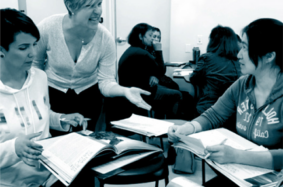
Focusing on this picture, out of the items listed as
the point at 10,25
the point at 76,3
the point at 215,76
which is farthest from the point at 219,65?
the point at 10,25

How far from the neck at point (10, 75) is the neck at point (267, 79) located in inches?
39.4

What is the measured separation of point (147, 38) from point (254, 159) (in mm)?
2641

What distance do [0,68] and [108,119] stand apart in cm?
81

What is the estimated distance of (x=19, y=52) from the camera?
1.08 m

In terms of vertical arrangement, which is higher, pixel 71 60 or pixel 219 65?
pixel 71 60

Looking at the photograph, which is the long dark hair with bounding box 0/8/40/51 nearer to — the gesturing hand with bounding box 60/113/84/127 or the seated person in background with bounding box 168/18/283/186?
the gesturing hand with bounding box 60/113/84/127

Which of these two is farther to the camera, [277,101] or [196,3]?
[196,3]

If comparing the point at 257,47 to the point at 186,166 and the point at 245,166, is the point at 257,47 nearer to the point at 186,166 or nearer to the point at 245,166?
the point at 245,166

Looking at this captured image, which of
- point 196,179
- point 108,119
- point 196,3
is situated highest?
point 196,3

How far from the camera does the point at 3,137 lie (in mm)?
1012

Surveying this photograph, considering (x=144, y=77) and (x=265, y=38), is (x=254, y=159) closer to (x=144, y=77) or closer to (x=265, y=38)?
(x=265, y=38)

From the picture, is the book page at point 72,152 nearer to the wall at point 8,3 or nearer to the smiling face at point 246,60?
the smiling face at point 246,60

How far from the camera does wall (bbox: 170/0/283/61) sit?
3.78 meters

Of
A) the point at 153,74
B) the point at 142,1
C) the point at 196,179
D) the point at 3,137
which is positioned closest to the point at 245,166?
the point at 3,137
